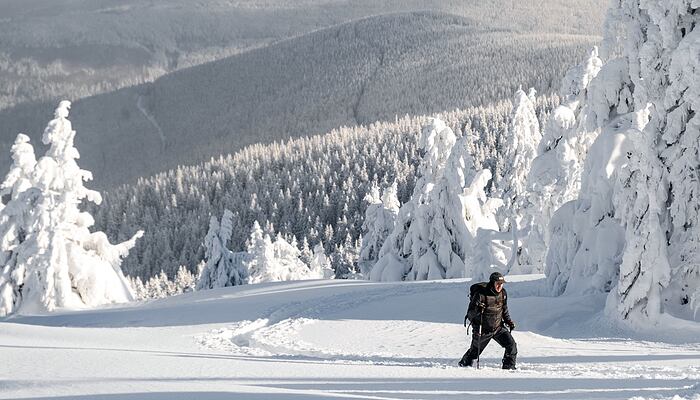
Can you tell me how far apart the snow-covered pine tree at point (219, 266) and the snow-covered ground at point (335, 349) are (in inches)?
820

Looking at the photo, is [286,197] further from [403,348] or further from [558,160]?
[403,348]

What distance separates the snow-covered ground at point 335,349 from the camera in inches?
418

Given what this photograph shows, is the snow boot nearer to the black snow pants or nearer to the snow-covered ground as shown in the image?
the black snow pants

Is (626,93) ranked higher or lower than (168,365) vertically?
higher

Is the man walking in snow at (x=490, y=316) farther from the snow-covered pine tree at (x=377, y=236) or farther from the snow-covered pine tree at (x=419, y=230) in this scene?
the snow-covered pine tree at (x=377, y=236)

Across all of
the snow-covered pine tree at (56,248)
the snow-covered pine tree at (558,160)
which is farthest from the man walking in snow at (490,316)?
the snow-covered pine tree at (558,160)

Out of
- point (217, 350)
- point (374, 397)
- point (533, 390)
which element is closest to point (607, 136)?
point (217, 350)

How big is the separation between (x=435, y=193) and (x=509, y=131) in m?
9.95

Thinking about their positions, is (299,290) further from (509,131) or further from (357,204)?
(357,204)

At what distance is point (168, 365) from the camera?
1258cm

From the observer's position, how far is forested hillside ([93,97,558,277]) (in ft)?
490

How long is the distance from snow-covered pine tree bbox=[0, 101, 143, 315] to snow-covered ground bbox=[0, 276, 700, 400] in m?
2.36

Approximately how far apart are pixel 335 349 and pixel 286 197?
148 meters

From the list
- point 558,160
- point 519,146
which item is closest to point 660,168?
point 558,160
